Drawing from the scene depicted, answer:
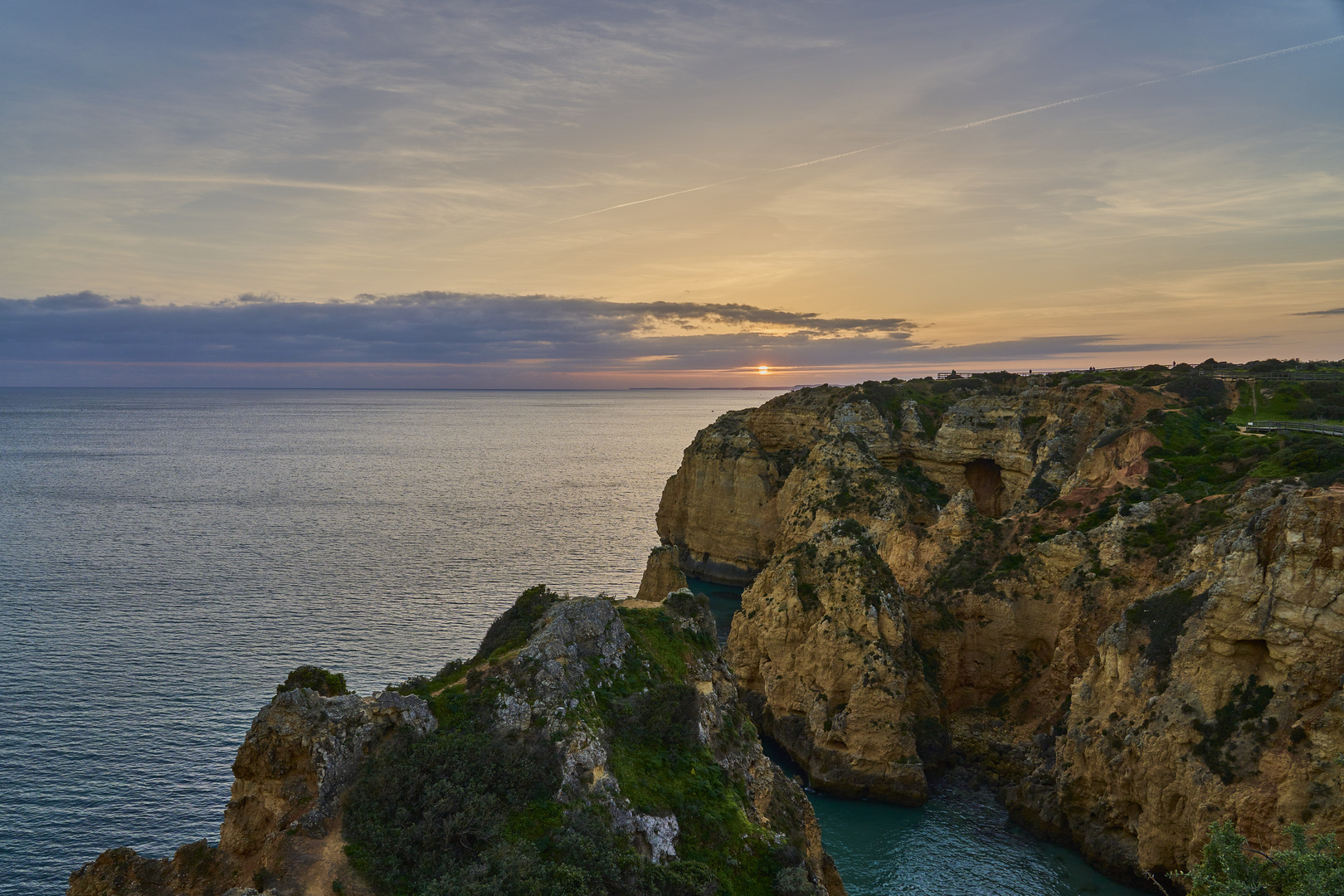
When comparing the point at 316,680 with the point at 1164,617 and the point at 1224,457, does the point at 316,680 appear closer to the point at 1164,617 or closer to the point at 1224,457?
the point at 1164,617

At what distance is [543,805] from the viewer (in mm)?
19516

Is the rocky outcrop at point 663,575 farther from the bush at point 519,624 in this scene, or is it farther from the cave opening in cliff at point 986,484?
the cave opening in cliff at point 986,484

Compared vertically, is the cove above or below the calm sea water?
below

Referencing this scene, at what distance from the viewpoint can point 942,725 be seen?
39.8m

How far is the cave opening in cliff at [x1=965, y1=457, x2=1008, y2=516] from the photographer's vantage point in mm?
68750

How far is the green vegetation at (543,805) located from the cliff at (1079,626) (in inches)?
626

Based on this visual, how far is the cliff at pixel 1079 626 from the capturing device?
85.6 feet

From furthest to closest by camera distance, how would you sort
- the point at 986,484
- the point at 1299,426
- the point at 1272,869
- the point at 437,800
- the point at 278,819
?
the point at 986,484, the point at 1299,426, the point at 1272,869, the point at 437,800, the point at 278,819

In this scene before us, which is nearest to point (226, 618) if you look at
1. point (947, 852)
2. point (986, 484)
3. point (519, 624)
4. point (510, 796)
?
point (519, 624)

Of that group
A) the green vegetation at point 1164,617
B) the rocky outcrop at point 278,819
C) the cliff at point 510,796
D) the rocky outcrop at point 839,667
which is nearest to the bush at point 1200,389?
the green vegetation at point 1164,617

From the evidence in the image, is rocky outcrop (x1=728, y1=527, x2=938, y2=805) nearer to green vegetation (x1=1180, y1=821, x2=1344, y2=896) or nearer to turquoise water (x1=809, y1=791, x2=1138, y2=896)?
turquoise water (x1=809, y1=791, x2=1138, y2=896)

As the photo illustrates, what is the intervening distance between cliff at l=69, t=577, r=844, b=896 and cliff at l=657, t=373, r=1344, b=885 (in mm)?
13583

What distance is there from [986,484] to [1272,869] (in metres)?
52.2

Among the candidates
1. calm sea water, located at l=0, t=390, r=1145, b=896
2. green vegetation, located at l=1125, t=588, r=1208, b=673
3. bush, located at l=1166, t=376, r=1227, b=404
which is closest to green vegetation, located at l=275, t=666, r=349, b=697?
calm sea water, located at l=0, t=390, r=1145, b=896
